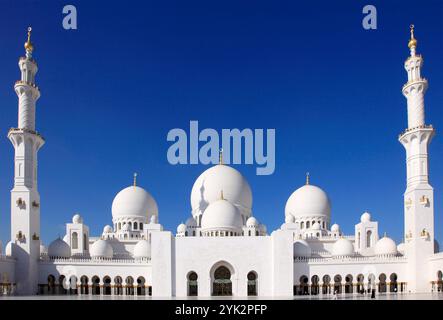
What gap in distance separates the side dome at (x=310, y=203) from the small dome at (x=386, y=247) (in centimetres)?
932

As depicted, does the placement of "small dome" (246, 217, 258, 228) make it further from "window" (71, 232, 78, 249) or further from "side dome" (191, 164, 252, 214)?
"window" (71, 232, 78, 249)

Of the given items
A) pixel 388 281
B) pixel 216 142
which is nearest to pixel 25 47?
pixel 216 142

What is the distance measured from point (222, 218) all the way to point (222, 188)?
19.0ft

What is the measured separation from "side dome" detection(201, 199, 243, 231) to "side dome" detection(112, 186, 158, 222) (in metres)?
9.55

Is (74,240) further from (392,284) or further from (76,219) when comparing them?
(392,284)

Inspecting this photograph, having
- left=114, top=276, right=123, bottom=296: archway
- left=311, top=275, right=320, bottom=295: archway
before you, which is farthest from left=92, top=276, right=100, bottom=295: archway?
left=311, top=275, right=320, bottom=295: archway

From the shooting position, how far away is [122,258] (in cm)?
3925

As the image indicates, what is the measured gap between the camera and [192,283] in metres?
35.2

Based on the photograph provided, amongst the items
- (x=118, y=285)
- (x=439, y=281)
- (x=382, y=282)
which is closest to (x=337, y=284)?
(x=382, y=282)

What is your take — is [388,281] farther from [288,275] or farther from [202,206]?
[202,206]

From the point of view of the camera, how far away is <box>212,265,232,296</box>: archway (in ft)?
116

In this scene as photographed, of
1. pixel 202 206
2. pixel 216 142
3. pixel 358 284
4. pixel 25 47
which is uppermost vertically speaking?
pixel 25 47

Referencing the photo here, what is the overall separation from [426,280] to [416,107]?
40.8 feet

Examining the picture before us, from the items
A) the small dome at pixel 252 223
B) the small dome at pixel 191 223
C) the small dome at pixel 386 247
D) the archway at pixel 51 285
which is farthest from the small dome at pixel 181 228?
the small dome at pixel 386 247
